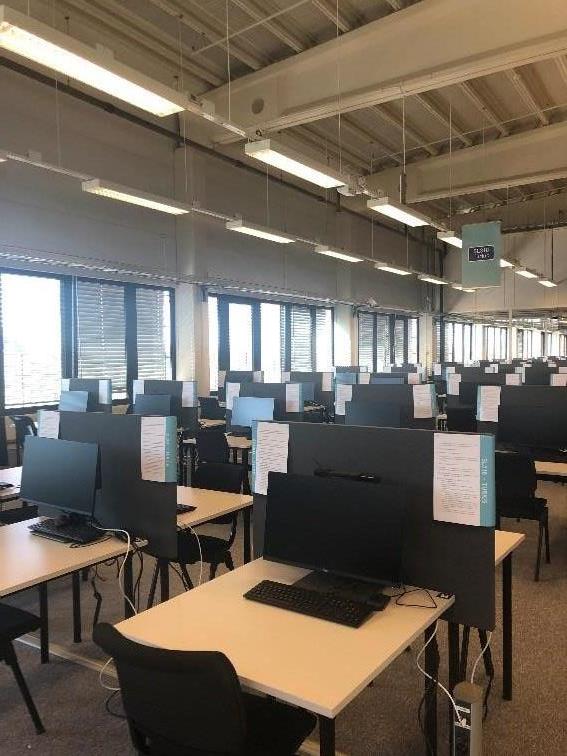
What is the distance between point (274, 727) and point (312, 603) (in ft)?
1.13

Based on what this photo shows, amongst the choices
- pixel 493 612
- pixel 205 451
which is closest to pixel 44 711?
pixel 493 612

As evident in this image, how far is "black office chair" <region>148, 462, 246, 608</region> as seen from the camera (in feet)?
10.7

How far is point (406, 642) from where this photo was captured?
1.57 metres

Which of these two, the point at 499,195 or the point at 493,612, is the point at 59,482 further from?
the point at 499,195

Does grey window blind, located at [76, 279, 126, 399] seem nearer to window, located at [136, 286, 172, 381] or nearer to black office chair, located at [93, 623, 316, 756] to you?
window, located at [136, 286, 172, 381]

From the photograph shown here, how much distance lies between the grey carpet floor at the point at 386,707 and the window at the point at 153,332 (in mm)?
5536

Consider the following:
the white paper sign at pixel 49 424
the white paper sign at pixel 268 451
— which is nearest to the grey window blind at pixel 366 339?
the white paper sign at pixel 49 424

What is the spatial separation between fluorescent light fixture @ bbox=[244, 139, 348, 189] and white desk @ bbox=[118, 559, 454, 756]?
354 cm

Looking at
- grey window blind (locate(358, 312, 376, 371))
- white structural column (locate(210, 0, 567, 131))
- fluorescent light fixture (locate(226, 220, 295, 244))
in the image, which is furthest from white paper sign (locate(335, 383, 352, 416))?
grey window blind (locate(358, 312, 376, 371))

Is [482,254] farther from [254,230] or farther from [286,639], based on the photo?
[286,639]

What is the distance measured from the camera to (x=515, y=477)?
3.74 m

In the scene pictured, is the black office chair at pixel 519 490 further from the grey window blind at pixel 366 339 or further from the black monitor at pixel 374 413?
the grey window blind at pixel 366 339

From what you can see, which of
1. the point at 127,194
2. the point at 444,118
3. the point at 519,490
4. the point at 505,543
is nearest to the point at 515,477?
the point at 519,490

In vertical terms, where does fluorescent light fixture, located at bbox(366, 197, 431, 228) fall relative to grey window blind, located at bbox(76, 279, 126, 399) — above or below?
above
